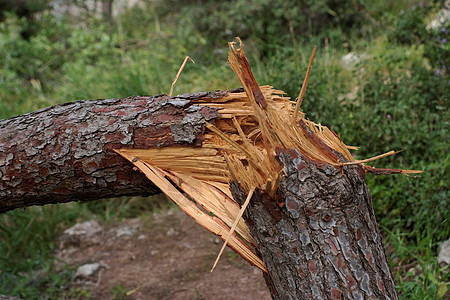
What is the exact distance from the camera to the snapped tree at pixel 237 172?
128 cm

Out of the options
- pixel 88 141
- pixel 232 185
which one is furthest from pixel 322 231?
pixel 88 141

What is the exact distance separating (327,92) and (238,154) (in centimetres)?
197

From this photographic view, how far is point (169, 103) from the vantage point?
1505 millimetres

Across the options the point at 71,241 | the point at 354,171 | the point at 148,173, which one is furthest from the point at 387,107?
the point at 71,241

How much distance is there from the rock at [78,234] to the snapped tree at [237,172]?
1.42m

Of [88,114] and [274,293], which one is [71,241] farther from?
[274,293]

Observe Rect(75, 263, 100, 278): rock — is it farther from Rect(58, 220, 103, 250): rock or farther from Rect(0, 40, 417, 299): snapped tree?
Rect(0, 40, 417, 299): snapped tree

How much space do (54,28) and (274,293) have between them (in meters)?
7.65

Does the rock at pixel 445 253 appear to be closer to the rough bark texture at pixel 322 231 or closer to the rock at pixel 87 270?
the rough bark texture at pixel 322 231

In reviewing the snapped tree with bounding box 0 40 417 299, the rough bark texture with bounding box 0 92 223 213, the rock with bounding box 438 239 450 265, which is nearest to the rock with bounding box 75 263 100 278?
the snapped tree with bounding box 0 40 417 299

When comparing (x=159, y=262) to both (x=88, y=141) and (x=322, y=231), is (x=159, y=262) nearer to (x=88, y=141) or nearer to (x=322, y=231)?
(x=88, y=141)

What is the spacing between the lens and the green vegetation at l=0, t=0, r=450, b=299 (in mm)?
2473

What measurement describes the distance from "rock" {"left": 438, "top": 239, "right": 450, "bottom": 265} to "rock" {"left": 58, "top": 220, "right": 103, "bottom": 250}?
2.36 metres

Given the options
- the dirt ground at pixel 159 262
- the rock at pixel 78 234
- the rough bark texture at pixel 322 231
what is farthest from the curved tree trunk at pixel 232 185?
the rock at pixel 78 234
